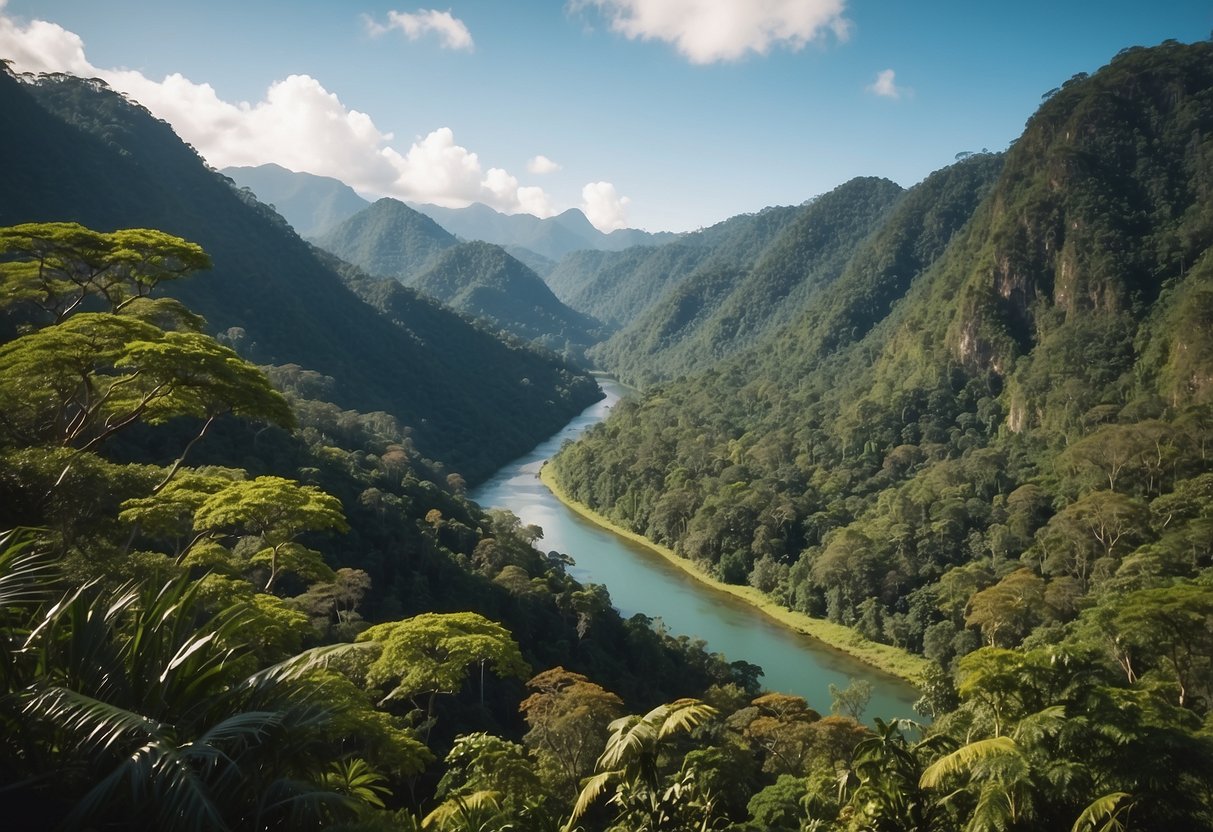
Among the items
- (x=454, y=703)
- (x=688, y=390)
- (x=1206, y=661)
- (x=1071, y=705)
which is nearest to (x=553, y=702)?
(x=454, y=703)

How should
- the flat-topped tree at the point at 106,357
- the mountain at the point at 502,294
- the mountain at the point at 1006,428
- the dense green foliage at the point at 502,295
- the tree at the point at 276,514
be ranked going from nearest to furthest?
the flat-topped tree at the point at 106,357 → the tree at the point at 276,514 → the mountain at the point at 1006,428 → the dense green foliage at the point at 502,295 → the mountain at the point at 502,294

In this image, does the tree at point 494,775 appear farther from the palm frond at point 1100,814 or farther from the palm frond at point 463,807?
the palm frond at point 1100,814

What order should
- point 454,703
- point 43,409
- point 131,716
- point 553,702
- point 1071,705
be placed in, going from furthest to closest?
point 454,703, point 553,702, point 43,409, point 1071,705, point 131,716

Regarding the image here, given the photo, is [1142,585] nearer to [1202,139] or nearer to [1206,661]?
[1206,661]

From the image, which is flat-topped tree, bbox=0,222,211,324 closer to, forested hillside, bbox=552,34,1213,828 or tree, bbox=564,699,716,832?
tree, bbox=564,699,716,832

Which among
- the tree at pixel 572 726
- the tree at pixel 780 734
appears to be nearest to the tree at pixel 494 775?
the tree at pixel 572 726

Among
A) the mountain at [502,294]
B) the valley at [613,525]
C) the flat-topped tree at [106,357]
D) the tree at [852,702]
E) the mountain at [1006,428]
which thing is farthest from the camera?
the mountain at [502,294]

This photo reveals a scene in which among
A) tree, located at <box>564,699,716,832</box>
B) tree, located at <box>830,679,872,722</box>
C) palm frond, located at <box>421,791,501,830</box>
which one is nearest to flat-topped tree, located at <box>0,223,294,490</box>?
palm frond, located at <box>421,791,501,830</box>

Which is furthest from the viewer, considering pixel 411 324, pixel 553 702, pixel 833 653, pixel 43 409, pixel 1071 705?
pixel 411 324
